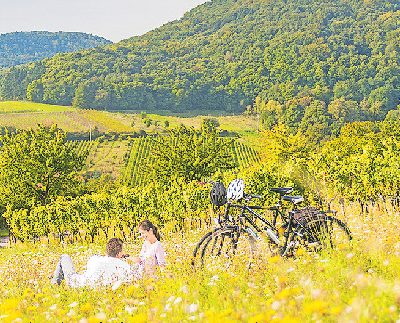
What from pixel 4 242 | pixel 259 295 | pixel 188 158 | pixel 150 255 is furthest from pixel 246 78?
pixel 259 295

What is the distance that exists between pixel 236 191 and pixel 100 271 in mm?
2015

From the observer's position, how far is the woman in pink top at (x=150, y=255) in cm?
525

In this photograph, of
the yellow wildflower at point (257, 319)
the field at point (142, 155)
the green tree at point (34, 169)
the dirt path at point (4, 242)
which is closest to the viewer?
the yellow wildflower at point (257, 319)

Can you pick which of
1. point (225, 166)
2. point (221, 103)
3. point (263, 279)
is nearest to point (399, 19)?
point (221, 103)

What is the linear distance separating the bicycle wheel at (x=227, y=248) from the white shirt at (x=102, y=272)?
3.48ft

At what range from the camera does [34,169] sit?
23.3m

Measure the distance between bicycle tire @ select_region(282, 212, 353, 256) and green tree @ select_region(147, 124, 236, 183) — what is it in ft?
48.7

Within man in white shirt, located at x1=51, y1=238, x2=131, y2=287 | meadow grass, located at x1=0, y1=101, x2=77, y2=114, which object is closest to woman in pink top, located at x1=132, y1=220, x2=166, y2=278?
man in white shirt, located at x1=51, y1=238, x2=131, y2=287

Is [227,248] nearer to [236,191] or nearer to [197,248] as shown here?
[197,248]

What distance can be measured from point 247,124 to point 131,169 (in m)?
69.8

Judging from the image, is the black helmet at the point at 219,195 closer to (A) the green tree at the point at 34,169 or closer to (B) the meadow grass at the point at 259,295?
(B) the meadow grass at the point at 259,295

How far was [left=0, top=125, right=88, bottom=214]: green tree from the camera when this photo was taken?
912 inches

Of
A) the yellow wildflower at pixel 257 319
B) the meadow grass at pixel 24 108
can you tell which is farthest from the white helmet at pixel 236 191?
the meadow grass at pixel 24 108

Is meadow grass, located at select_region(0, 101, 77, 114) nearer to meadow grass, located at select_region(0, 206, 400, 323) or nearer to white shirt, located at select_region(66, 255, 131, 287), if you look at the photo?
white shirt, located at select_region(66, 255, 131, 287)
